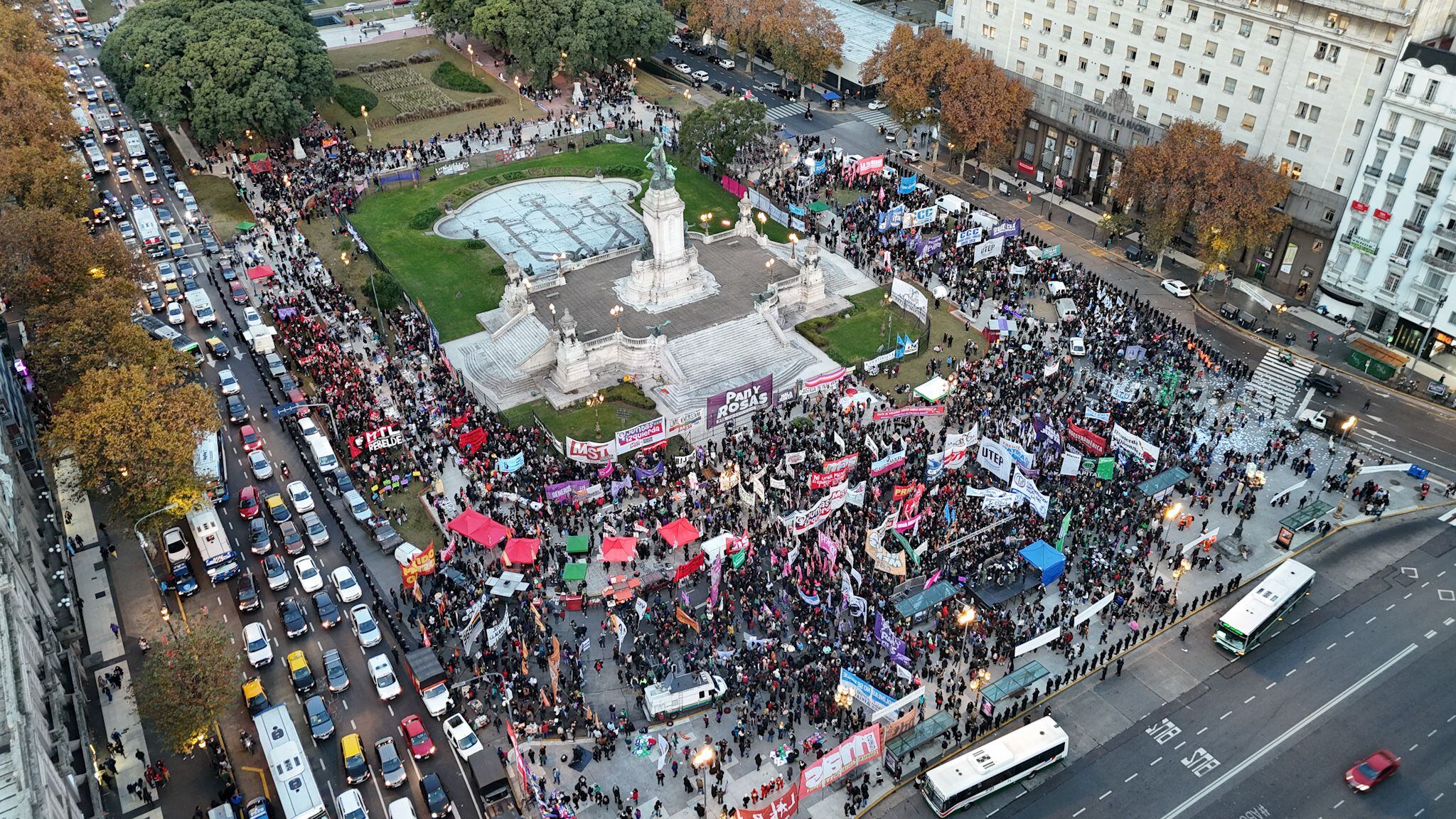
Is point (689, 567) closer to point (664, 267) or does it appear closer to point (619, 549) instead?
point (619, 549)

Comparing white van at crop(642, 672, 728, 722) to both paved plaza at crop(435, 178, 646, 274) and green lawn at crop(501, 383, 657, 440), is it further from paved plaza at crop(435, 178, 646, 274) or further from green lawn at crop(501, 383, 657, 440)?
paved plaza at crop(435, 178, 646, 274)

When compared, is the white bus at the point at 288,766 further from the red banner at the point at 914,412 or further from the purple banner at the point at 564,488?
the red banner at the point at 914,412

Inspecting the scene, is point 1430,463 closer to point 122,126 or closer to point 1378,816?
point 1378,816

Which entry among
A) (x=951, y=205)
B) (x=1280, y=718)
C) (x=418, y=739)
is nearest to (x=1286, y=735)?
(x=1280, y=718)

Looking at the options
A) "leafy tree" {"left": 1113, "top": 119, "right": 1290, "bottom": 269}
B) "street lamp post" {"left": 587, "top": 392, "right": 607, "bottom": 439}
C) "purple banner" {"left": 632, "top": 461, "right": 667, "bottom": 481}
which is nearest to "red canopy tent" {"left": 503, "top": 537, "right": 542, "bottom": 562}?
"purple banner" {"left": 632, "top": 461, "right": 667, "bottom": 481}

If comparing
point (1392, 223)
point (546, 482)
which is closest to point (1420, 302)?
point (1392, 223)
